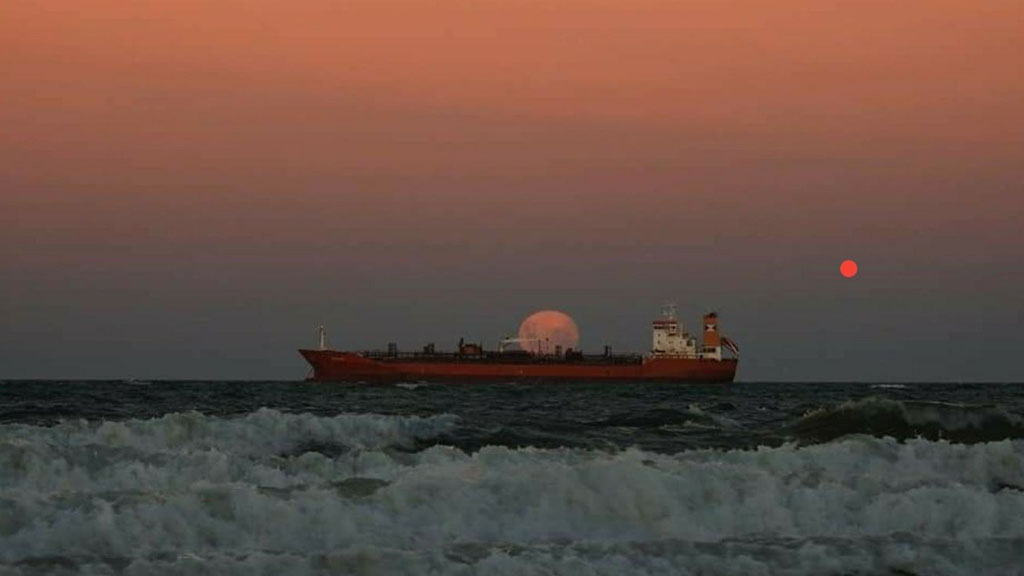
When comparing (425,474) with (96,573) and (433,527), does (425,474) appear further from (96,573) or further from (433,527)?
(96,573)

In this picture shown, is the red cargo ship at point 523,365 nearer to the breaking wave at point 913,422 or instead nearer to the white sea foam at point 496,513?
the breaking wave at point 913,422

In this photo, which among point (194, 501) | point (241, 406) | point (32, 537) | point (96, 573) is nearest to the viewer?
point (96, 573)

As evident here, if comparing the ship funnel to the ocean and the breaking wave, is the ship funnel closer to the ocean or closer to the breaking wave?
the breaking wave

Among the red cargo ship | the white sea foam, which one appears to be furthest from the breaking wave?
the red cargo ship

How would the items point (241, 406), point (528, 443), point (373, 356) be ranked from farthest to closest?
point (373, 356) → point (241, 406) → point (528, 443)

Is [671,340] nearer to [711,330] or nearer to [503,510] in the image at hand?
[711,330]

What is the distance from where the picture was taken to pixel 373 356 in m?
94.9

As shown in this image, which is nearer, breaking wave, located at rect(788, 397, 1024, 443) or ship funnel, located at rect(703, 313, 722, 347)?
breaking wave, located at rect(788, 397, 1024, 443)

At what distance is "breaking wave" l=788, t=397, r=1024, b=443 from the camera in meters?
27.9

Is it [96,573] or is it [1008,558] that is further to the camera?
[1008,558]

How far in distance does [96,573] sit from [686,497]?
698 cm

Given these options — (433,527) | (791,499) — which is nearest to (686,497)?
(791,499)

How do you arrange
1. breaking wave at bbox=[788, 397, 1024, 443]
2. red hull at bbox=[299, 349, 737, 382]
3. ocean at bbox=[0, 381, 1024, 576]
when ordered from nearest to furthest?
ocean at bbox=[0, 381, 1024, 576] → breaking wave at bbox=[788, 397, 1024, 443] → red hull at bbox=[299, 349, 737, 382]

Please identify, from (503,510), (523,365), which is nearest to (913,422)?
(503,510)
